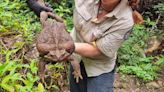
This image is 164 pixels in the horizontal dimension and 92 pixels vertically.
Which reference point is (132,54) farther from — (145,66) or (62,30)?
(62,30)

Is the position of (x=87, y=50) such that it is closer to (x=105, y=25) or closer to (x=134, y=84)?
(x=105, y=25)

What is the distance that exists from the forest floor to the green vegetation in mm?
89

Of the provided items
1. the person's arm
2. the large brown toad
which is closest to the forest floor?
the person's arm

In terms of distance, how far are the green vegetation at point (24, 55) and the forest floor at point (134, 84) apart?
9 centimetres

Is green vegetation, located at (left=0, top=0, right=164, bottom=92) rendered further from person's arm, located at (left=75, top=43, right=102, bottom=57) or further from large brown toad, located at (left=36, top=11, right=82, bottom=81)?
large brown toad, located at (left=36, top=11, right=82, bottom=81)

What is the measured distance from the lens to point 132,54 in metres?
5.76

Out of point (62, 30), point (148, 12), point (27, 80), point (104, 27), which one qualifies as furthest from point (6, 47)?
point (148, 12)

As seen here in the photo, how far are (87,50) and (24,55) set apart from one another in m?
1.39

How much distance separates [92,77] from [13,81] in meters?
0.73

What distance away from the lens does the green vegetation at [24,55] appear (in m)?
3.27

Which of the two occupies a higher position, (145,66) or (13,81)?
(13,81)

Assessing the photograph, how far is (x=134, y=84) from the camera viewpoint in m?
5.32

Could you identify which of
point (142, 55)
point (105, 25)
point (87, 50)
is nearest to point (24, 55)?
point (87, 50)

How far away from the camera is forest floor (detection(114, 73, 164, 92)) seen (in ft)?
17.0
